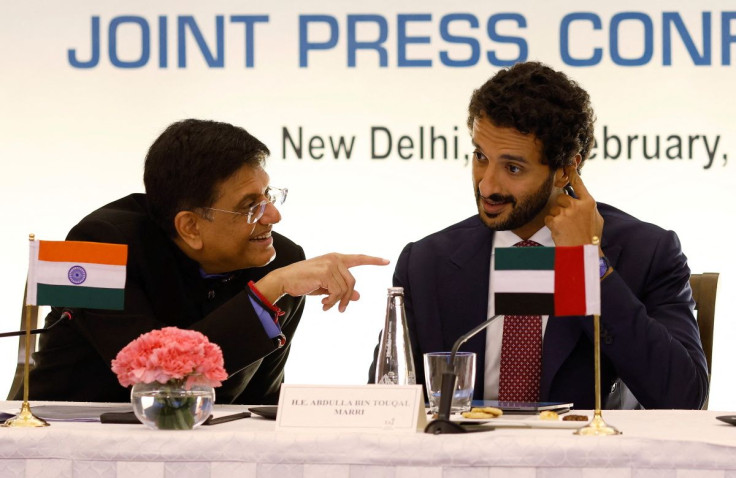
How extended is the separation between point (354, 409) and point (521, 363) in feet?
2.76

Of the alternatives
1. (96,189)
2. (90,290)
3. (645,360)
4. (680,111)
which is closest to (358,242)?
(96,189)

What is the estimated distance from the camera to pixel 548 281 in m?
1.82

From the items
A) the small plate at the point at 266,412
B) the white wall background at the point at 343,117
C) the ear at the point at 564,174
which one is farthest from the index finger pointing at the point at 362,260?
the white wall background at the point at 343,117

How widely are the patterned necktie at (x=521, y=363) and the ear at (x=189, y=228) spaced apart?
0.79m

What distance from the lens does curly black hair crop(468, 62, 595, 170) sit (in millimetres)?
2576

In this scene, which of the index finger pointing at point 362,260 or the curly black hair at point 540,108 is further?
the curly black hair at point 540,108

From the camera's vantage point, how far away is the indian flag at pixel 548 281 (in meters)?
1.78

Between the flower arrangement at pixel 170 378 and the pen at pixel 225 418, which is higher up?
the flower arrangement at pixel 170 378

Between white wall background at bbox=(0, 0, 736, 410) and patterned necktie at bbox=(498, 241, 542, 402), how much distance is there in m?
1.91

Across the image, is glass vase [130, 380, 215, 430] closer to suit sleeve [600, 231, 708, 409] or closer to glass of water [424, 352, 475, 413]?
glass of water [424, 352, 475, 413]

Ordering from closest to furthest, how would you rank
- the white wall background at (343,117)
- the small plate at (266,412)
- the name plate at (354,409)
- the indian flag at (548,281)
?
the name plate at (354,409) < the indian flag at (548,281) < the small plate at (266,412) < the white wall background at (343,117)

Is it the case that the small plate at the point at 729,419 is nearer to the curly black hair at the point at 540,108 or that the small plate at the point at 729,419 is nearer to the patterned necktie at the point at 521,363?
the patterned necktie at the point at 521,363

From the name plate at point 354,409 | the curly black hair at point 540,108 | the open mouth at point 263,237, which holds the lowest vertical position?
the name plate at point 354,409

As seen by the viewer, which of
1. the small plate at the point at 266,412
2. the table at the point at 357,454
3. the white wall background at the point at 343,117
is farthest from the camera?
the white wall background at the point at 343,117
